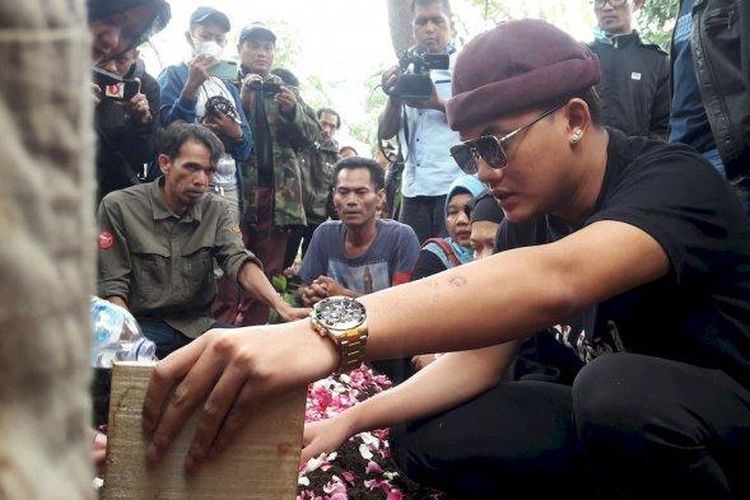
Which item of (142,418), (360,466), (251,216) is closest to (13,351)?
(142,418)

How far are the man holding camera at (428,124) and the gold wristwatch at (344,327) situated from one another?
3.08 metres

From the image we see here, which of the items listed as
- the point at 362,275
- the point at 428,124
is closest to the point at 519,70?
the point at 428,124

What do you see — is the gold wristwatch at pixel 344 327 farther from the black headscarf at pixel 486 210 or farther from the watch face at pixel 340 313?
the black headscarf at pixel 486 210

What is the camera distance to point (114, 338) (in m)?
2.46

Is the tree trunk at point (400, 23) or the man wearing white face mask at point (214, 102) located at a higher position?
the tree trunk at point (400, 23)

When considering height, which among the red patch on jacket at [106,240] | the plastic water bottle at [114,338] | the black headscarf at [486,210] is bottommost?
the red patch on jacket at [106,240]

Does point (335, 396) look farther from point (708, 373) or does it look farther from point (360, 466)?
point (708, 373)

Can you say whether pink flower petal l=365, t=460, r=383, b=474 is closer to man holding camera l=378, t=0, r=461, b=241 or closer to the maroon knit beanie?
the maroon knit beanie

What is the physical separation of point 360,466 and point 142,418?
164 cm

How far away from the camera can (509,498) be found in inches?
85.0

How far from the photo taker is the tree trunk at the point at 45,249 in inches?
12.1

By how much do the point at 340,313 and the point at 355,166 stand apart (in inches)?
156

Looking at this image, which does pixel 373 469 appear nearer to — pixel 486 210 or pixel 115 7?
pixel 486 210

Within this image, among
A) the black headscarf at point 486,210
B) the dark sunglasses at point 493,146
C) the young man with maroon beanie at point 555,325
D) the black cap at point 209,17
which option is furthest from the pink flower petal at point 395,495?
the black cap at point 209,17
